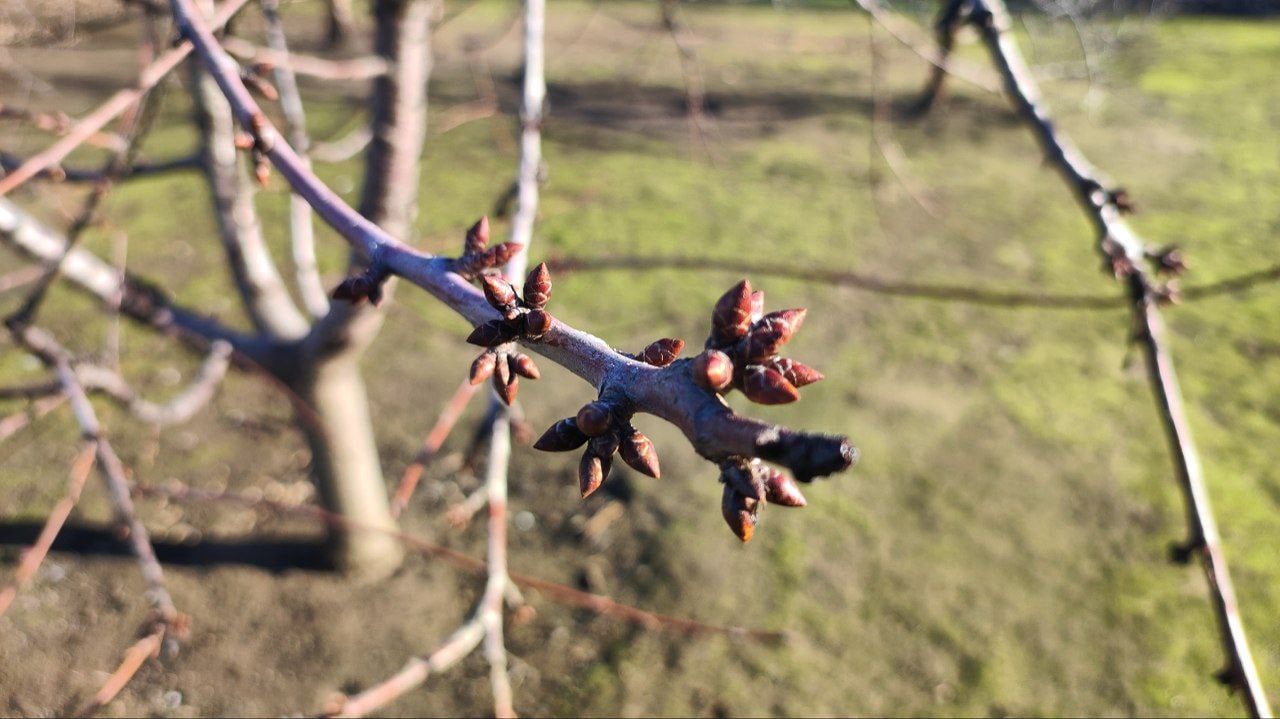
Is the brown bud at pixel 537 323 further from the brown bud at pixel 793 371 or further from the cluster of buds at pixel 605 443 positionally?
the brown bud at pixel 793 371

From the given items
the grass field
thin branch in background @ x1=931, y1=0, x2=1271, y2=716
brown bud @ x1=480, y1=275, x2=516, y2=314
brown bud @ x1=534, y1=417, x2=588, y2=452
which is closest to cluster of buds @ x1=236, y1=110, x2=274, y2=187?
brown bud @ x1=480, y1=275, x2=516, y2=314

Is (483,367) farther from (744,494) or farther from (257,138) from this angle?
(257,138)

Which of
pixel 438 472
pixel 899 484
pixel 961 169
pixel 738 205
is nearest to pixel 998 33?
pixel 899 484

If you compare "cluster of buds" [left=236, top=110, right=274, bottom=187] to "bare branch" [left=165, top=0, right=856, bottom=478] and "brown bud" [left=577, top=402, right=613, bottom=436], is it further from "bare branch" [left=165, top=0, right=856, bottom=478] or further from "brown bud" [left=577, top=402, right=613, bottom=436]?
"brown bud" [left=577, top=402, right=613, bottom=436]

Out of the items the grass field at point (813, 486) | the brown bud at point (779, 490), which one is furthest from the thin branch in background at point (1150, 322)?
the brown bud at point (779, 490)

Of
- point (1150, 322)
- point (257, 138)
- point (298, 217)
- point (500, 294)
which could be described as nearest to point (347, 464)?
point (298, 217)

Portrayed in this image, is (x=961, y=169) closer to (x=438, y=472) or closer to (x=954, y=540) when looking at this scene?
(x=954, y=540)
